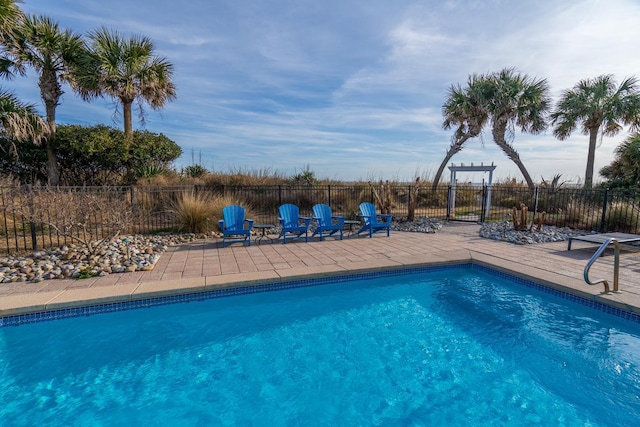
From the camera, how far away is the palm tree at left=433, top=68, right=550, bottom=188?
1384cm

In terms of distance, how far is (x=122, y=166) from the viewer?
468 inches

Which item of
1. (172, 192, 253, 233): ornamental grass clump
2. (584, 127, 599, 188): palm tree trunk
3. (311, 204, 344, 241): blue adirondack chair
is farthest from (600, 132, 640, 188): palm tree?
(172, 192, 253, 233): ornamental grass clump

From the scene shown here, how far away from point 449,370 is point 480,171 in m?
9.82

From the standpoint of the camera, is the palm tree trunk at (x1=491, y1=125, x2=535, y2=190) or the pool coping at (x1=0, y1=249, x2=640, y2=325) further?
the palm tree trunk at (x1=491, y1=125, x2=535, y2=190)

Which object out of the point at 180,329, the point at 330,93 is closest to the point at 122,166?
the point at 330,93

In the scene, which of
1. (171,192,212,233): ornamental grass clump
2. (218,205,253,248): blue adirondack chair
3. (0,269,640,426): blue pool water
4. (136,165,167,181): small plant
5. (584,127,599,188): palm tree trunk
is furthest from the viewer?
(584,127,599,188): palm tree trunk

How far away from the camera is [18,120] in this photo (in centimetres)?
862

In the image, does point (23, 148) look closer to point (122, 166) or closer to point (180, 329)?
point (122, 166)

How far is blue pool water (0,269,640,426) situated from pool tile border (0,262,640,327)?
72 mm

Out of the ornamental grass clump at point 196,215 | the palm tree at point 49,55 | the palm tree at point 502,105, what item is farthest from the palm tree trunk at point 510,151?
the palm tree at point 49,55

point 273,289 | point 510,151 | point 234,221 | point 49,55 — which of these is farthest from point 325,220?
point 510,151

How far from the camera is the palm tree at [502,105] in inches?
545

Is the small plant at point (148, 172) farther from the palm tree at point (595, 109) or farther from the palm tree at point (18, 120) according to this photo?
the palm tree at point (595, 109)

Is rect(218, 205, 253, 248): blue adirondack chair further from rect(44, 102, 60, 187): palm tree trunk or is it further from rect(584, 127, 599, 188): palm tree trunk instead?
rect(584, 127, 599, 188): palm tree trunk
